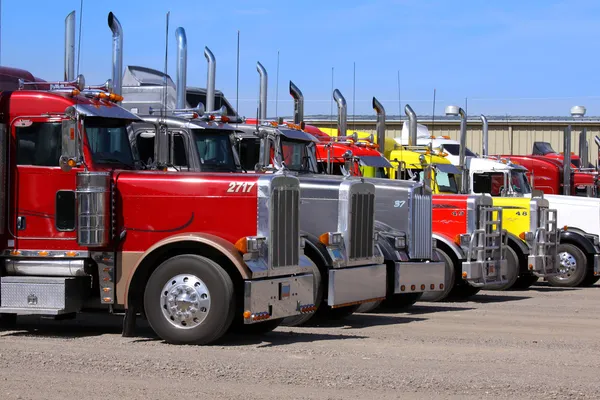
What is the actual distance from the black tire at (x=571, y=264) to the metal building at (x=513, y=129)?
20.8 m

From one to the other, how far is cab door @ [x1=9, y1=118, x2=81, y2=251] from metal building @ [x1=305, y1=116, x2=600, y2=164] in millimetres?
30269

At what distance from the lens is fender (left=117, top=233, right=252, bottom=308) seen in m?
10.8

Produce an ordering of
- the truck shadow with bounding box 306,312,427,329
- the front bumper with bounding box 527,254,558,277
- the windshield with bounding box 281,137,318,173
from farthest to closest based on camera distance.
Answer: the front bumper with bounding box 527,254,558,277 < the windshield with bounding box 281,137,318,173 < the truck shadow with bounding box 306,312,427,329

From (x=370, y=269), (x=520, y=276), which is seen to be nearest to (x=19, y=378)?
(x=370, y=269)

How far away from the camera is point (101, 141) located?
11938 mm

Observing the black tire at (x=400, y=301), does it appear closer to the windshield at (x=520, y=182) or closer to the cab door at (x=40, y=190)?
the cab door at (x=40, y=190)

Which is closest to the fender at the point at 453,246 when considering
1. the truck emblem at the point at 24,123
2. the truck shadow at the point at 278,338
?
the truck shadow at the point at 278,338

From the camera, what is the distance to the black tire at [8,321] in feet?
41.1

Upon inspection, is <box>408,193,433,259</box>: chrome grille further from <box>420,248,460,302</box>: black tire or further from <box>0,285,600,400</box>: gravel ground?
<box>420,248,460,302</box>: black tire

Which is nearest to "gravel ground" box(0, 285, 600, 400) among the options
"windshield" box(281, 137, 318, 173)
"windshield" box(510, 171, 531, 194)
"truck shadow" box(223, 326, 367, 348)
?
"truck shadow" box(223, 326, 367, 348)

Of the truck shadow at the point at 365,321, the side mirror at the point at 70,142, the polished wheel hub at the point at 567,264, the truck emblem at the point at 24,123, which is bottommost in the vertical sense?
the truck shadow at the point at 365,321

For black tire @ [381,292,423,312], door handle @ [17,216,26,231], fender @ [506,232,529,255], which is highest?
door handle @ [17,216,26,231]

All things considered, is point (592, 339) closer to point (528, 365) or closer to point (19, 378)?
point (528, 365)

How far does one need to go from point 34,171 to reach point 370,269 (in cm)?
404
